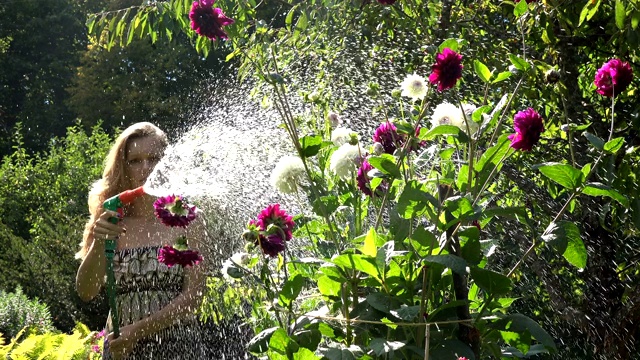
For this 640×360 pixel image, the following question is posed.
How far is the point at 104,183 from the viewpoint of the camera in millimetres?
3129

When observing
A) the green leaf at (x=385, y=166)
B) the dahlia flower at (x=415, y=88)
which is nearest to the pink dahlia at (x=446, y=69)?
the dahlia flower at (x=415, y=88)

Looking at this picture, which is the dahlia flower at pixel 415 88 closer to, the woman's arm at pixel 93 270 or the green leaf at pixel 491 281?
the green leaf at pixel 491 281

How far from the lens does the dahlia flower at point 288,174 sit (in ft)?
4.85

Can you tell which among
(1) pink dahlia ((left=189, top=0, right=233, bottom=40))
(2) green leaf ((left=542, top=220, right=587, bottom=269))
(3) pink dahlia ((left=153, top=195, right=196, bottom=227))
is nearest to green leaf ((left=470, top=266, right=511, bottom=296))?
(2) green leaf ((left=542, top=220, right=587, bottom=269))

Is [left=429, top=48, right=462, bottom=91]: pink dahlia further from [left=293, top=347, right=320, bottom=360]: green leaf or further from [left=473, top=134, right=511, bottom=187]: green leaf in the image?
[left=293, top=347, right=320, bottom=360]: green leaf

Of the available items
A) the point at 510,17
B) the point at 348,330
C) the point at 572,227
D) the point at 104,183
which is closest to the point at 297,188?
the point at 348,330

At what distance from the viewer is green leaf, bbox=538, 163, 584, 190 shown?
4.05 ft

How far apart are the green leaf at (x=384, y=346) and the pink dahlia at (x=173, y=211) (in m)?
0.92

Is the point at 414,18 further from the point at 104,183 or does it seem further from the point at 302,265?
the point at 302,265

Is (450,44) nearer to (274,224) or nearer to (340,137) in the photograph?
(340,137)

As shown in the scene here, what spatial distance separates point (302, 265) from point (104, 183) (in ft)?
6.06

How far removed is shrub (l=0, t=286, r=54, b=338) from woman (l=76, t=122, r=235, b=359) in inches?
146

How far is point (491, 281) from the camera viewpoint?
121cm

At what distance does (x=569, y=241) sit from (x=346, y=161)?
0.40 m
